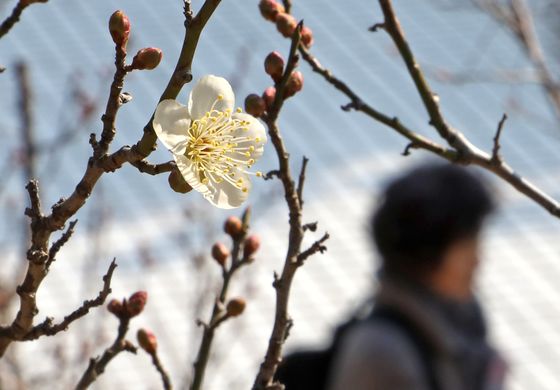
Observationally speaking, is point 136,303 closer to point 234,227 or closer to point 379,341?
point 234,227

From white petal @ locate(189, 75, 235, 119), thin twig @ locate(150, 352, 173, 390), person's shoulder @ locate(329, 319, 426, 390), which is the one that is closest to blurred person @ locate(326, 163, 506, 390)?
person's shoulder @ locate(329, 319, 426, 390)

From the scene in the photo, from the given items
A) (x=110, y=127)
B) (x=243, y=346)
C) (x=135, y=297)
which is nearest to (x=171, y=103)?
(x=110, y=127)

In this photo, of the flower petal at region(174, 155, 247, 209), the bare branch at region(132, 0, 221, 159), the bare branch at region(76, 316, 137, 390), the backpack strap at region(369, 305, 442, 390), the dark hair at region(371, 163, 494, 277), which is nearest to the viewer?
the bare branch at region(132, 0, 221, 159)

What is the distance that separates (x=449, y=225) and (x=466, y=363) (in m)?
0.45

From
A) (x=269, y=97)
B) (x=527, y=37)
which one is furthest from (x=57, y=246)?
(x=527, y=37)

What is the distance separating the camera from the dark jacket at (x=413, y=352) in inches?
131

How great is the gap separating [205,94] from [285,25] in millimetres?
316

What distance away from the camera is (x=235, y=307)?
1633mm

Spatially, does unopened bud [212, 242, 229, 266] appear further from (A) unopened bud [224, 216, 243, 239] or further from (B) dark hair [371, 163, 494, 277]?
(B) dark hair [371, 163, 494, 277]

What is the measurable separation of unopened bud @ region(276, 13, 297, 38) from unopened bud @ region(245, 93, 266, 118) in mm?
213

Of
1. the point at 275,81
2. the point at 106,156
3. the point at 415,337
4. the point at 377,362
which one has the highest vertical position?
the point at 415,337

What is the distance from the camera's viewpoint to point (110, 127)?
3.99 feet

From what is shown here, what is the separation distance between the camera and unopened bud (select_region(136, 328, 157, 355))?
5.48 ft

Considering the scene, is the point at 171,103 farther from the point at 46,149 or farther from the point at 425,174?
the point at 46,149
